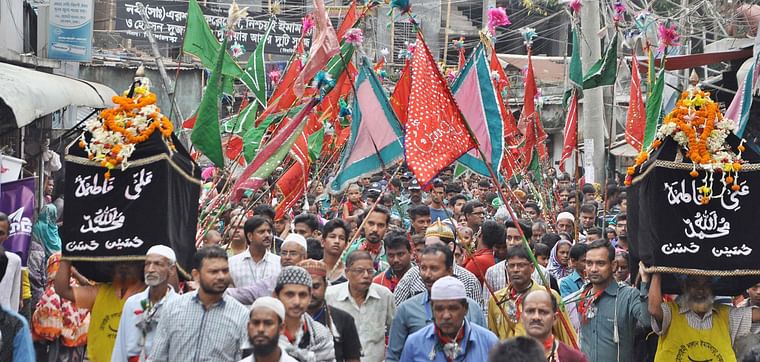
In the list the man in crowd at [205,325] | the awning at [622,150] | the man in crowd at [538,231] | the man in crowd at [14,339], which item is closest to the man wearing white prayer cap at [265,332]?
the man in crowd at [205,325]

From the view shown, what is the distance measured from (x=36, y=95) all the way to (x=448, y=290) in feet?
29.0

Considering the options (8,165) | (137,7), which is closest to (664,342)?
(8,165)

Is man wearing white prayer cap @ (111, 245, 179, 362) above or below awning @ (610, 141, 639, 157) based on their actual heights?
below

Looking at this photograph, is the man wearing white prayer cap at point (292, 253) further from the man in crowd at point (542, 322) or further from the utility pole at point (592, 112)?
the utility pole at point (592, 112)

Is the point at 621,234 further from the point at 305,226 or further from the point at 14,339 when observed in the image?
the point at 14,339

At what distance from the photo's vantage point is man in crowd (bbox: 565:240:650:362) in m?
8.38

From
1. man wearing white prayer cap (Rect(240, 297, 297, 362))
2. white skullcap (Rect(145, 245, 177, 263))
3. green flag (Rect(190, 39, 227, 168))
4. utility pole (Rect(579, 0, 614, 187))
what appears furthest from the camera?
utility pole (Rect(579, 0, 614, 187))

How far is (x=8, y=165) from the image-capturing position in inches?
508

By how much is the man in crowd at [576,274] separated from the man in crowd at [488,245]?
23.8 inches

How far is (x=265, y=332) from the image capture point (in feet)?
20.2

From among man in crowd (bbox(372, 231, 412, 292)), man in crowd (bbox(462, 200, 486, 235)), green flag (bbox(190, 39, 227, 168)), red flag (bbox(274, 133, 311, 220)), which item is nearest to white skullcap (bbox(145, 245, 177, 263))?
man in crowd (bbox(372, 231, 412, 292))

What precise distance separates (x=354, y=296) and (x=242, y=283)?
3.22 ft

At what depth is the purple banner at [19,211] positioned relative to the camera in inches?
431

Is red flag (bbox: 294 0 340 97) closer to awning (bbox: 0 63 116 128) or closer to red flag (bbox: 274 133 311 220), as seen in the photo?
red flag (bbox: 274 133 311 220)
